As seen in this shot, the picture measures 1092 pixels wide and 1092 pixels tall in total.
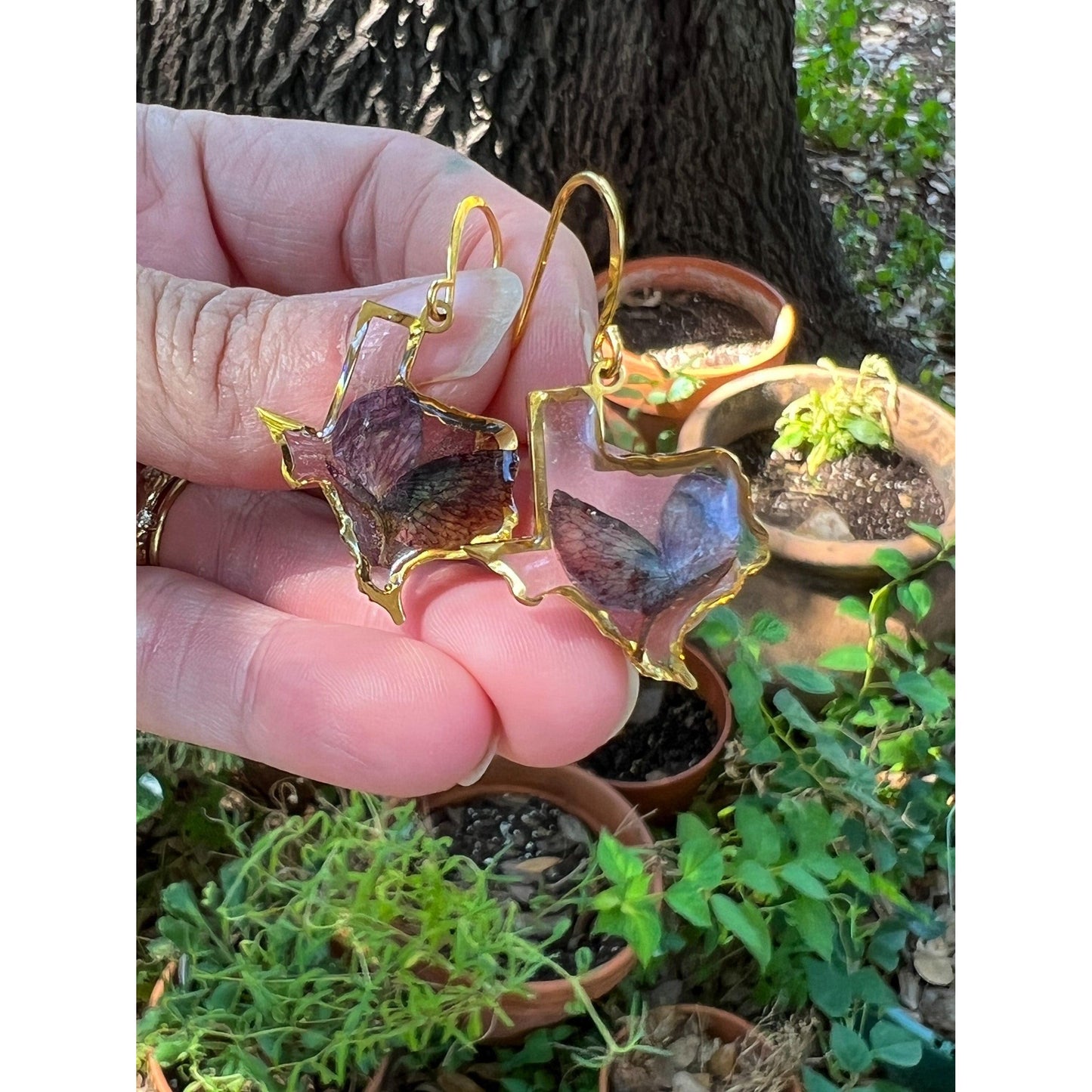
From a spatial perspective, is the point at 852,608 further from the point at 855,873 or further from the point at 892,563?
the point at 855,873

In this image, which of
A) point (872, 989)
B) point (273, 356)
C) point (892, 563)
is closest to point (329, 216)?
point (273, 356)

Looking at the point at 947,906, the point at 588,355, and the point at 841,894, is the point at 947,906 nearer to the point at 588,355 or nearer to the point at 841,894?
the point at 841,894

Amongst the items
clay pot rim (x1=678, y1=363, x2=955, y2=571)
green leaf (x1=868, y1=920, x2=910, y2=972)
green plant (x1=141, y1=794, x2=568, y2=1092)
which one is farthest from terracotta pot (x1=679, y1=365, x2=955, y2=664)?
green plant (x1=141, y1=794, x2=568, y2=1092)

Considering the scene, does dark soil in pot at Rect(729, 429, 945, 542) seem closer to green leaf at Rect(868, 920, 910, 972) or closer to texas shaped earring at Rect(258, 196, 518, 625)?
texas shaped earring at Rect(258, 196, 518, 625)

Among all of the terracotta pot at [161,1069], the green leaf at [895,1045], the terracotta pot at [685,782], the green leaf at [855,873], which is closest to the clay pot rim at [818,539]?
the terracotta pot at [685,782]

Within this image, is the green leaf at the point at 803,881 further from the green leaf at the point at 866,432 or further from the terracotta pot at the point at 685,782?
the green leaf at the point at 866,432
